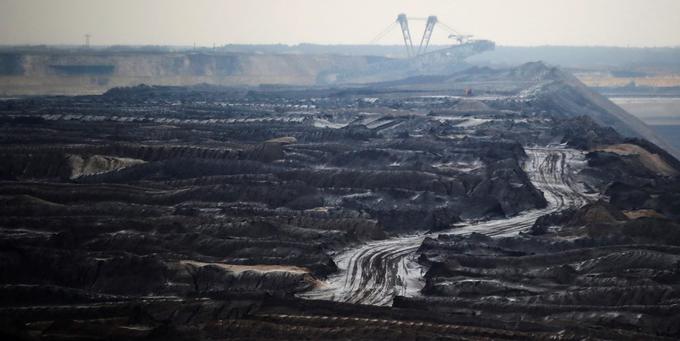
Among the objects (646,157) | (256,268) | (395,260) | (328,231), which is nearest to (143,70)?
(646,157)

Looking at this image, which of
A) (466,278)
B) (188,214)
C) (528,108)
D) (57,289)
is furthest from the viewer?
(528,108)

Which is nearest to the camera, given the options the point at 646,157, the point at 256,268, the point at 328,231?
the point at 256,268

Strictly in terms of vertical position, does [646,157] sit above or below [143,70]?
below

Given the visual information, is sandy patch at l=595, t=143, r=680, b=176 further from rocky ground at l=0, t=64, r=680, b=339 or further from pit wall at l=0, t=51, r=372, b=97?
pit wall at l=0, t=51, r=372, b=97

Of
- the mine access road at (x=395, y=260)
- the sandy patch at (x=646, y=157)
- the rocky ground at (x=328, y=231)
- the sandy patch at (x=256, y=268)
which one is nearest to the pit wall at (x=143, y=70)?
the rocky ground at (x=328, y=231)

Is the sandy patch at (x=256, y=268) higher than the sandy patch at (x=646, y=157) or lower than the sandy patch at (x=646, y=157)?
lower

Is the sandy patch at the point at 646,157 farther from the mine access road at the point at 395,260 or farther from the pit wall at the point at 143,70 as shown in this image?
the pit wall at the point at 143,70

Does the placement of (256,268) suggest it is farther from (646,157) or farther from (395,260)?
(646,157)

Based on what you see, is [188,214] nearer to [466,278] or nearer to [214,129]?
[466,278]

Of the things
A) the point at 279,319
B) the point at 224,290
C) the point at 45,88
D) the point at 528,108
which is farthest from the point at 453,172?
the point at 45,88
